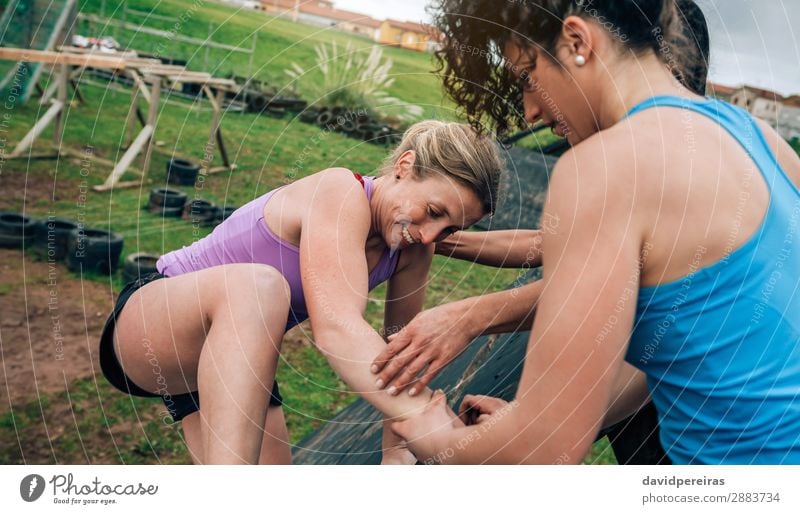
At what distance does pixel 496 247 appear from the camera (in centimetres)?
130

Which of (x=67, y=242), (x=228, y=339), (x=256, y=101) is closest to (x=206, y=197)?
(x=67, y=242)

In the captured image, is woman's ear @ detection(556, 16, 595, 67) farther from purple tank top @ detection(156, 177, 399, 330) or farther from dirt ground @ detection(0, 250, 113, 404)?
dirt ground @ detection(0, 250, 113, 404)

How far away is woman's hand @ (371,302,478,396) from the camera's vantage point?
3.12 ft

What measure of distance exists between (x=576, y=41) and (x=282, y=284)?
0.42 meters

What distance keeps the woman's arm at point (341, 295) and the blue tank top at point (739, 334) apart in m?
0.30

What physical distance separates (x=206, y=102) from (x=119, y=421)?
5.04 ft

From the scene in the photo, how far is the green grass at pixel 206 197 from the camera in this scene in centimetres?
125

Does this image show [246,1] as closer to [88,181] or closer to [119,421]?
[119,421]

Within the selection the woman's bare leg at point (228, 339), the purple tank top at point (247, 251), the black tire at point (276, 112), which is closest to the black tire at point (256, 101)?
the black tire at point (276, 112)

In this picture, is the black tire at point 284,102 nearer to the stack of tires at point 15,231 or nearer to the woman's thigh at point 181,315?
the woman's thigh at point 181,315

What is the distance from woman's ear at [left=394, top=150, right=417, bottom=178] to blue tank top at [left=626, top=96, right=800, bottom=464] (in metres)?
0.31

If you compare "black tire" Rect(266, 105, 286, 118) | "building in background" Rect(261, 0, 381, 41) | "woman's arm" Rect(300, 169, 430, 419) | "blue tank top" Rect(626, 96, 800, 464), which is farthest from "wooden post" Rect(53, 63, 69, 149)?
"blue tank top" Rect(626, 96, 800, 464)
